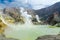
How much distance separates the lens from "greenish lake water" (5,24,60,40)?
181 inches

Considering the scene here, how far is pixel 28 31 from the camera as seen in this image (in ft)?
15.5

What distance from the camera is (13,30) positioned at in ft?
→ 15.7

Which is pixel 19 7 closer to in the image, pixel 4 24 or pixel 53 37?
pixel 4 24

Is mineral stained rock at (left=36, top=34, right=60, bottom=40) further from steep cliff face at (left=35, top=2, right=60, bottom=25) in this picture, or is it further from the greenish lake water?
steep cliff face at (left=35, top=2, right=60, bottom=25)

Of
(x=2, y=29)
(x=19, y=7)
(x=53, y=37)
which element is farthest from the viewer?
(x=19, y=7)

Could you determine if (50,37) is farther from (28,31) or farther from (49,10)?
(49,10)

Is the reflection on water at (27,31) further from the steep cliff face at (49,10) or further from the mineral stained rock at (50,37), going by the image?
the steep cliff face at (49,10)

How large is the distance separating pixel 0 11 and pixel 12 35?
2.93 feet

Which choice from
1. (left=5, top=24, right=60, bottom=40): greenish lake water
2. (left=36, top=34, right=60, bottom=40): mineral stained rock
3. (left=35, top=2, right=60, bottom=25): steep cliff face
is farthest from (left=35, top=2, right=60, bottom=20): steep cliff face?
(left=36, top=34, right=60, bottom=40): mineral stained rock

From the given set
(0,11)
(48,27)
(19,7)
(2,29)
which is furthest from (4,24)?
(48,27)

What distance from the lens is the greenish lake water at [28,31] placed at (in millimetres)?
4609

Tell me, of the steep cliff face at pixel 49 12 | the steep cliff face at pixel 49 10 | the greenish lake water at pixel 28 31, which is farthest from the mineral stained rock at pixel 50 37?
the steep cliff face at pixel 49 10

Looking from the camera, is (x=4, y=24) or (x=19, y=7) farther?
(x=19, y=7)

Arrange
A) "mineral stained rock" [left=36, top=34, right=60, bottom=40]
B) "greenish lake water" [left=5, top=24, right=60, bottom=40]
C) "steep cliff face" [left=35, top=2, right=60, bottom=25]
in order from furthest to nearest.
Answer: "steep cliff face" [left=35, top=2, right=60, bottom=25] < "greenish lake water" [left=5, top=24, right=60, bottom=40] < "mineral stained rock" [left=36, top=34, right=60, bottom=40]
